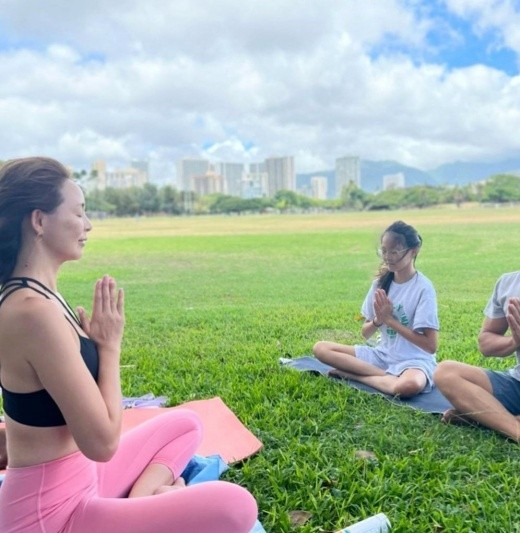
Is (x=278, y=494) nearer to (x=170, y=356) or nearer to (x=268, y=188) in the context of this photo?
(x=170, y=356)

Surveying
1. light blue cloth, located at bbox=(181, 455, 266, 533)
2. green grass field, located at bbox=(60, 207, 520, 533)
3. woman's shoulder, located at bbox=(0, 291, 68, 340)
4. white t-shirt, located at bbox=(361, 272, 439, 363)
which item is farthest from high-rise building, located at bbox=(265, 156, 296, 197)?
woman's shoulder, located at bbox=(0, 291, 68, 340)

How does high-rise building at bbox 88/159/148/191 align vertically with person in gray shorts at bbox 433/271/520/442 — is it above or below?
above

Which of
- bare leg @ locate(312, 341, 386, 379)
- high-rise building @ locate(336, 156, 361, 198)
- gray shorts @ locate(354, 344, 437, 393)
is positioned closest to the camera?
gray shorts @ locate(354, 344, 437, 393)

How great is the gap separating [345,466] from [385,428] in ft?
1.50

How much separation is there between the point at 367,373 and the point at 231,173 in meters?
88.0

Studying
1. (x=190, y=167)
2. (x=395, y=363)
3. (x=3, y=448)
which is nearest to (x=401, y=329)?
(x=395, y=363)

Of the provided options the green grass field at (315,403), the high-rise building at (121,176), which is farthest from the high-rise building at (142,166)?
the green grass field at (315,403)

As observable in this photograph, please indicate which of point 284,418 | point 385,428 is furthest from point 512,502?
point 284,418

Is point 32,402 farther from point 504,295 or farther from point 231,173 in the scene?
point 231,173

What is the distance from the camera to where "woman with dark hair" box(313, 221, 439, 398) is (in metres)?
3.08

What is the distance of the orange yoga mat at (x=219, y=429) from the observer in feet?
7.93

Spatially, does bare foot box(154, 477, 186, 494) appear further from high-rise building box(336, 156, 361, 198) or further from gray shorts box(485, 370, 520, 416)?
high-rise building box(336, 156, 361, 198)

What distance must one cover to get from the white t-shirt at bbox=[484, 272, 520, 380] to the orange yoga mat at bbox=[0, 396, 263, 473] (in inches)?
45.7

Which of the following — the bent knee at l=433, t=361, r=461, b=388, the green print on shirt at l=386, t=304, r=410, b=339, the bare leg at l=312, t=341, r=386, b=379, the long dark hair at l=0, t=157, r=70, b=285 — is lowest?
the bare leg at l=312, t=341, r=386, b=379
